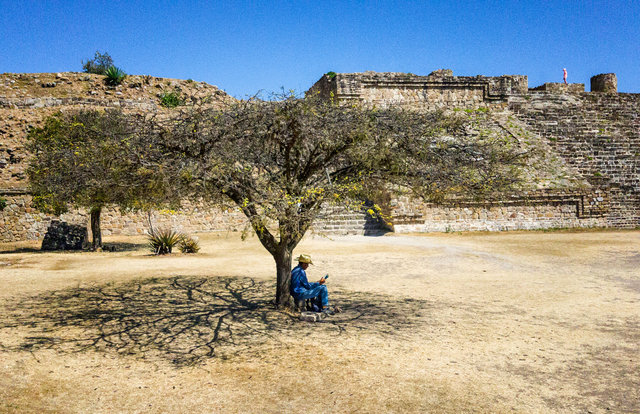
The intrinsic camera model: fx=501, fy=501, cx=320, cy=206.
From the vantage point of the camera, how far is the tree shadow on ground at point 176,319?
20.9ft

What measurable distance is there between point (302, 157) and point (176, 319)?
3158 millimetres

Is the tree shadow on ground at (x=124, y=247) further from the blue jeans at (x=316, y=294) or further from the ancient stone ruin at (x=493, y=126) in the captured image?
the blue jeans at (x=316, y=294)

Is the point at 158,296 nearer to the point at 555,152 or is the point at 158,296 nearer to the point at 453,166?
the point at 453,166

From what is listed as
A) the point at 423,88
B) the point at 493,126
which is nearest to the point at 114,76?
the point at 423,88

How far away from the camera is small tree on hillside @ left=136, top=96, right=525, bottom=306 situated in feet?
21.7

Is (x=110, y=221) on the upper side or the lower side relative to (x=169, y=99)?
lower

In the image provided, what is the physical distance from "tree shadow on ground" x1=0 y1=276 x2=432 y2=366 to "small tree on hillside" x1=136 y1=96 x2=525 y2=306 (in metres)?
1.13

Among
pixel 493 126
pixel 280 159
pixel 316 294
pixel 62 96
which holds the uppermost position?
pixel 62 96

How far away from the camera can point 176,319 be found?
25.0ft

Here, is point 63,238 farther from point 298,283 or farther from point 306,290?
point 306,290

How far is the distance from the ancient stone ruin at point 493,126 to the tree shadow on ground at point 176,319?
8701 millimetres

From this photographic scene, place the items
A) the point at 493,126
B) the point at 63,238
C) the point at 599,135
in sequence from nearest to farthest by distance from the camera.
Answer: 1. the point at 63,238
2. the point at 493,126
3. the point at 599,135

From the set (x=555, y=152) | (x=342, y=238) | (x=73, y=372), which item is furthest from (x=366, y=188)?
(x=555, y=152)

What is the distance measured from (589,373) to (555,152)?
20319 mm
